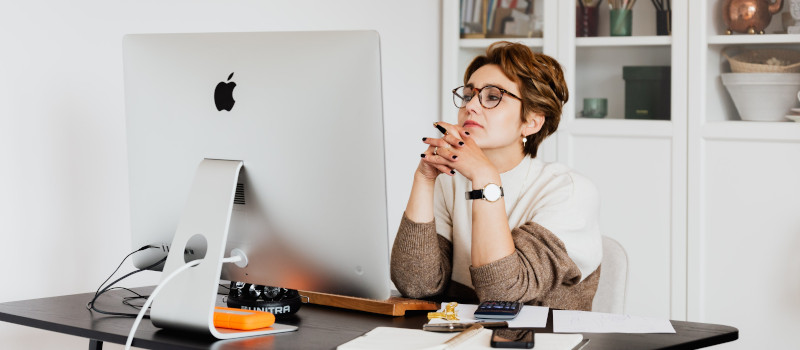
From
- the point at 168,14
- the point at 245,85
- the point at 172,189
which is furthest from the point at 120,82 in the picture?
the point at 245,85

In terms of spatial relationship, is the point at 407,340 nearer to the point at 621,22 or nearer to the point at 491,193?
the point at 491,193

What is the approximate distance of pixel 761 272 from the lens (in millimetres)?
3092

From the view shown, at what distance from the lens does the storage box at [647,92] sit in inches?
129

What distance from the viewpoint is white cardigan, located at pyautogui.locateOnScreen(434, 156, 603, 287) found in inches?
72.4

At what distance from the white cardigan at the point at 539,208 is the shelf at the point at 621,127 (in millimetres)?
1371

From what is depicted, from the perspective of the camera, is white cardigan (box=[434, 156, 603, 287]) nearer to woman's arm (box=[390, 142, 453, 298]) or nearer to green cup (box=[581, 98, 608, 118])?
woman's arm (box=[390, 142, 453, 298])

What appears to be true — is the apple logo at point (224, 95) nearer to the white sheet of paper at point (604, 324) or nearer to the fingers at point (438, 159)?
the fingers at point (438, 159)

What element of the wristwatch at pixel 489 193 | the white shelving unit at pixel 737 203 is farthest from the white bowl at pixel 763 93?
the wristwatch at pixel 489 193

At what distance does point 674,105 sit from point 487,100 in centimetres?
149

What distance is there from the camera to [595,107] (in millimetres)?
3439

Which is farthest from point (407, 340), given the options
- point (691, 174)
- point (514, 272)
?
point (691, 174)

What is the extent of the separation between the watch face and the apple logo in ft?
1.79

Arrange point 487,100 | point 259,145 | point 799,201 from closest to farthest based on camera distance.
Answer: point 259,145
point 487,100
point 799,201

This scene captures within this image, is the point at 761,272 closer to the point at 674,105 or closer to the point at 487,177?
the point at 674,105
